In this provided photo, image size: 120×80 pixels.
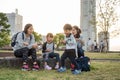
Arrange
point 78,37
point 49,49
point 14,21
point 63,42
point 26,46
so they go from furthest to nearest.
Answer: point 14,21, point 49,49, point 78,37, point 26,46, point 63,42

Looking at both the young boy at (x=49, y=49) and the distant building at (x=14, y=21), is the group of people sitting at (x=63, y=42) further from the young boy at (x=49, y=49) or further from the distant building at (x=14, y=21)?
the distant building at (x=14, y=21)

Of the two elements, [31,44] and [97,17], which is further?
[97,17]

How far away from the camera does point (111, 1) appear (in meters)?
37.2

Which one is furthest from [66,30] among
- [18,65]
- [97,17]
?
[97,17]

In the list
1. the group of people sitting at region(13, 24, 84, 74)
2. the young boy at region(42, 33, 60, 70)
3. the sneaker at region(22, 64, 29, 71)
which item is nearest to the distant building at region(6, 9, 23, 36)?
the young boy at region(42, 33, 60, 70)

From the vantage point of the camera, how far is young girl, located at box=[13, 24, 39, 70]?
10133 millimetres

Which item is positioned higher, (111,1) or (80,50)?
(111,1)

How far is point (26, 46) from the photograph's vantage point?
10195 mm

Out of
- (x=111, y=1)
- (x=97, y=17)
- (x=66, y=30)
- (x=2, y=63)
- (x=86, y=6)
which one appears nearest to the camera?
(x=66, y=30)

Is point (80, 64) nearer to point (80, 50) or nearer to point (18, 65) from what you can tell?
point (80, 50)

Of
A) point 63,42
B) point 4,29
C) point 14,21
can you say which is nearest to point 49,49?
point 63,42

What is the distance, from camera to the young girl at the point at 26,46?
10133mm

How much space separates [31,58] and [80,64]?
1524mm

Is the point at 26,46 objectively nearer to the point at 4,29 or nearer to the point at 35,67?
the point at 35,67
